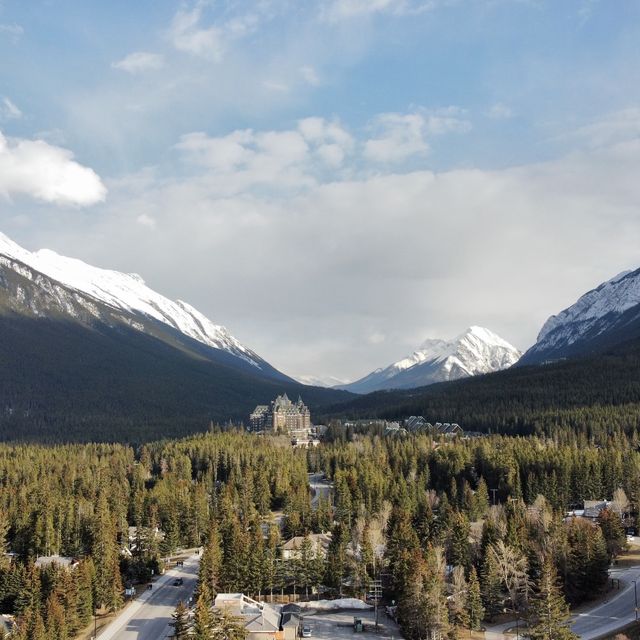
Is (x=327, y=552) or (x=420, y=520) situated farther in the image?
(x=420, y=520)

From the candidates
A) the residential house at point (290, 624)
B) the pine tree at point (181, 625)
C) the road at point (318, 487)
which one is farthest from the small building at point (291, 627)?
the road at point (318, 487)

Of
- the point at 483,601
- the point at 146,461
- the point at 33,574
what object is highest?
the point at 146,461

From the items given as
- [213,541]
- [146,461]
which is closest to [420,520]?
[213,541]

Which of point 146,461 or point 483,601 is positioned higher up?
point 146,461

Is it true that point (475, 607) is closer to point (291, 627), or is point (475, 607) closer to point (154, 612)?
point (291, 627)

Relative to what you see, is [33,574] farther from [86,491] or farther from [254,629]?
[86,491]

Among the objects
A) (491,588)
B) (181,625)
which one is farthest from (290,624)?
(491,588)

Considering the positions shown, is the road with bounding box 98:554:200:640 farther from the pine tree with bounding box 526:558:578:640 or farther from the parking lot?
→ the pine tree with bounding box 526:558:578:640

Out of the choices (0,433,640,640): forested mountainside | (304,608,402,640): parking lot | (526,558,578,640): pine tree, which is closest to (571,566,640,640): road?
(0,433,640,640): forested mountainside
